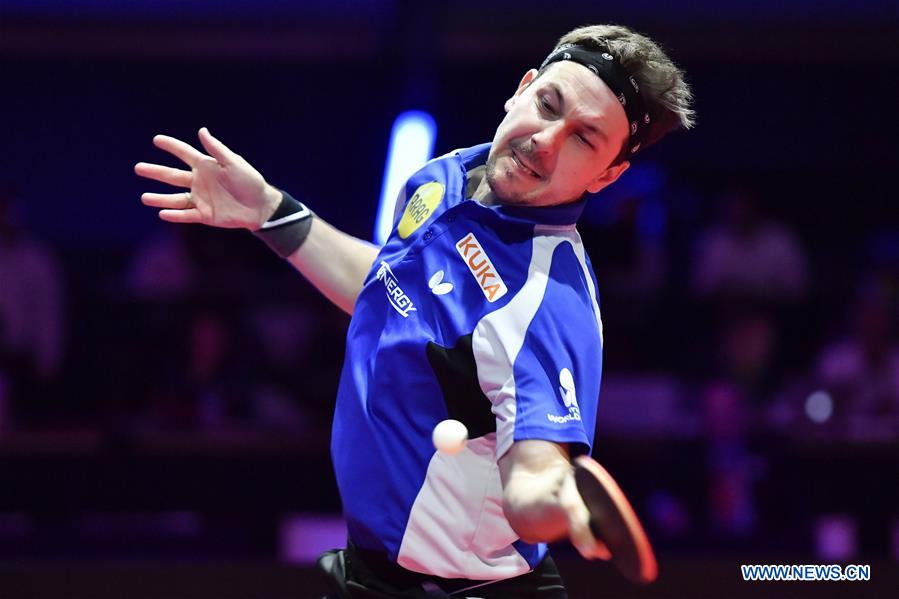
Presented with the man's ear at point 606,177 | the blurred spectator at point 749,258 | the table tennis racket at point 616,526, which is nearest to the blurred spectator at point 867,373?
the blurred spectator at point 749,258

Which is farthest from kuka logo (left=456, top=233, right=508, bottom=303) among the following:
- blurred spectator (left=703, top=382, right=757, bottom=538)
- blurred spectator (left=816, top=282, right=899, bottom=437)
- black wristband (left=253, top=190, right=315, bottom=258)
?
blurred spectator (left=816, top=282, right=899, bottom=437)

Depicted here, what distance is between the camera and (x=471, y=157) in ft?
9.11

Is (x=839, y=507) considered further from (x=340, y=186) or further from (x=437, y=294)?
(x=340, y=186)

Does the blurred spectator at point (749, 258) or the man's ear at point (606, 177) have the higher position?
the man's ear at point (606, 177)

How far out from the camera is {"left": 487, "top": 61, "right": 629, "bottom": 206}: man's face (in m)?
2.49

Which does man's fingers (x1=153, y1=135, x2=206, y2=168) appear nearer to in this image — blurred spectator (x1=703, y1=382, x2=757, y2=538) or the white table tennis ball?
the white table tennis ball

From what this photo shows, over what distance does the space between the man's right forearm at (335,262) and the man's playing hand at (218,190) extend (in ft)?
0.42

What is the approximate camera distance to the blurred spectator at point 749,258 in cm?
793

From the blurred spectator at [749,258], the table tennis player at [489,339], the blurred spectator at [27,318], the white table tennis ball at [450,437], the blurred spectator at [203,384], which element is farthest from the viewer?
the blurred spectator at [749,258]

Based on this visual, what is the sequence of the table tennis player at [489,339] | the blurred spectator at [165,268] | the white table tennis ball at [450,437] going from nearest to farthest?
1. the white table tennis ball at [450,437]
2. the table tennis player at [489,339]
3. the blurred spectator at [165,268]

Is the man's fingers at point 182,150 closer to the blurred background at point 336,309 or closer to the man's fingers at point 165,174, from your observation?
the man's fingers at point 165,174

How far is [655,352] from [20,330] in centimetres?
403

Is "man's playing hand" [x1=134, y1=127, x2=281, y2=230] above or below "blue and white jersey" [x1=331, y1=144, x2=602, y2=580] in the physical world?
above

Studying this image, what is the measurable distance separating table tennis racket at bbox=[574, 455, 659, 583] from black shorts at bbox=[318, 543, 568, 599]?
60 centimetres
